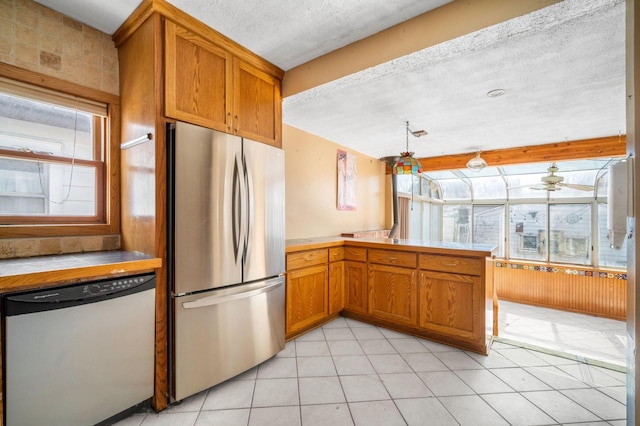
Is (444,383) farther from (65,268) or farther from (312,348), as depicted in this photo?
(65,268)

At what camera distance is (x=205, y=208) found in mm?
1802

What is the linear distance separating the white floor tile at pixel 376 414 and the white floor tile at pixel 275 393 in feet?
1.25

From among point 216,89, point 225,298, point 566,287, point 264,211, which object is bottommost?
point 566,287

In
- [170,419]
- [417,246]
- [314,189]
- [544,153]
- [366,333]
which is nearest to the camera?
[170,419]

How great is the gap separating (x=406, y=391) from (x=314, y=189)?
2.65 metres

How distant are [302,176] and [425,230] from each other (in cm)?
469

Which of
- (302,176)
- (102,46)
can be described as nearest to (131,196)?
(102,46)

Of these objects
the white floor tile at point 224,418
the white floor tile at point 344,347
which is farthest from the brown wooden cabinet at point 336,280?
the white floor tile at point 224,418

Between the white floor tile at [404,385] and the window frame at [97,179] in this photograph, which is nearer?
the window frame at [97,179]

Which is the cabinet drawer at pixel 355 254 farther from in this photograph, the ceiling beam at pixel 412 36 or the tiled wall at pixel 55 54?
the tiled wall at pixel 55 54

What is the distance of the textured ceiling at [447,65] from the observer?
1680mm

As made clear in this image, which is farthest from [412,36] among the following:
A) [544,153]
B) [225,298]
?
[544,153]

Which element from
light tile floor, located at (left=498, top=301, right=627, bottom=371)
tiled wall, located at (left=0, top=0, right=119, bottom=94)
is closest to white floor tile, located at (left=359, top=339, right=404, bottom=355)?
light tile floor, located at (left=498, top=301, right=627, bottom=371)

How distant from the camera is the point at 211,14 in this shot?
1763 mm
